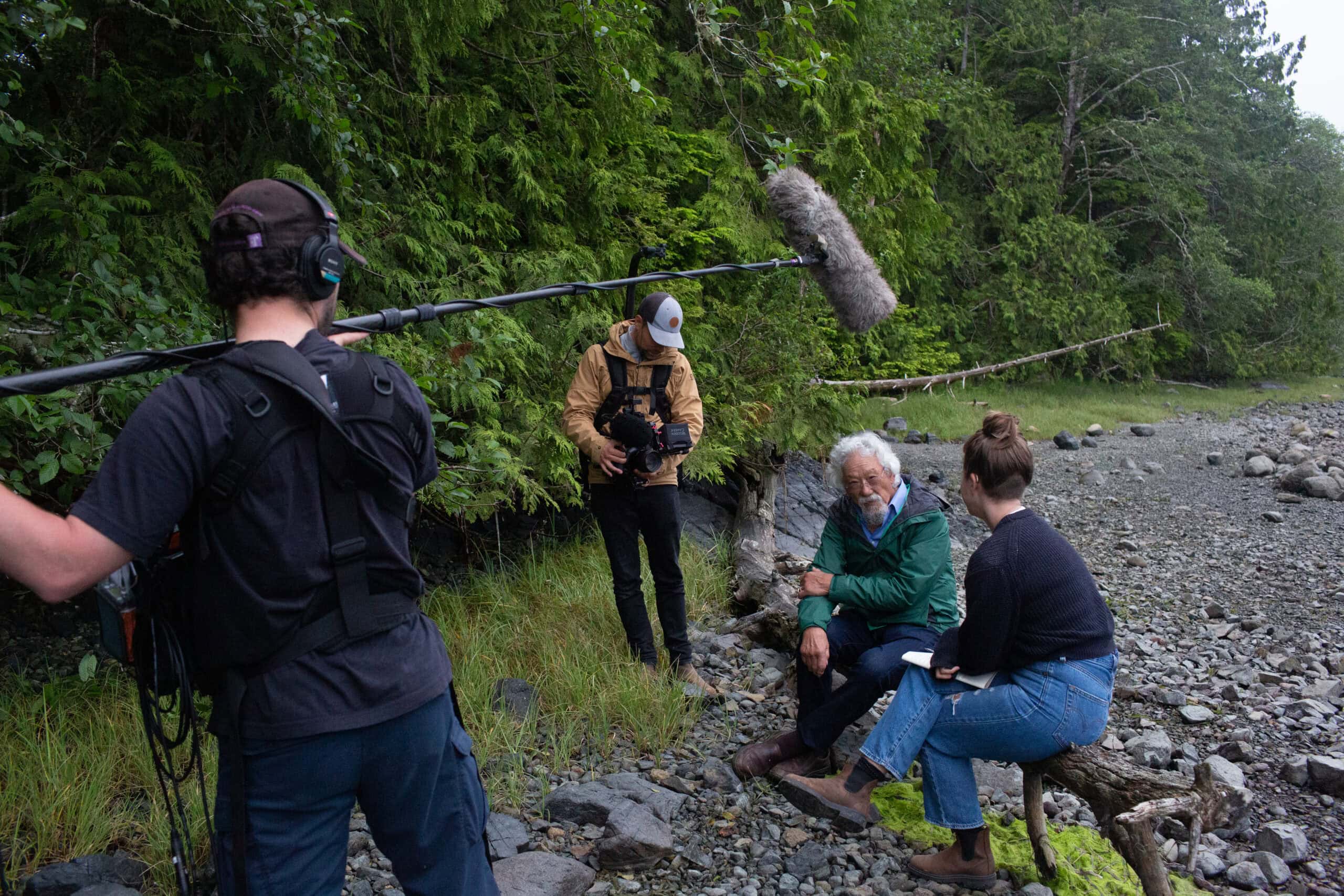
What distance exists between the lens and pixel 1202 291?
2336 centimetres

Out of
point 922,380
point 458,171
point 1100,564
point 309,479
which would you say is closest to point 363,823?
point 309,479

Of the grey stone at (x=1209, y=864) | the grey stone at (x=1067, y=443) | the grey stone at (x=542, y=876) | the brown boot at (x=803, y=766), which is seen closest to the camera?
the grey stone at (x=542, y=876)

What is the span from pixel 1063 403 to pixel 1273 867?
710 inches

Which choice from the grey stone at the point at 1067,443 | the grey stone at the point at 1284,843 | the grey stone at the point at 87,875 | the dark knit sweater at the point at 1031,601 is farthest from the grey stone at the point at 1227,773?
the grey stone at the point at 1067,443

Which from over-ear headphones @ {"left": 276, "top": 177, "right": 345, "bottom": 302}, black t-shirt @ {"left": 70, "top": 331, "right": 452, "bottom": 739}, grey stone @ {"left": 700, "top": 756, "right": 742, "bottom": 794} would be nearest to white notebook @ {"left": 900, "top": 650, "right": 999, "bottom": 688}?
grey stone @ {"left": 700, "top": 756, "right": 742, "bottom": 794}

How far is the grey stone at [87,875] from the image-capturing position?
124 inches

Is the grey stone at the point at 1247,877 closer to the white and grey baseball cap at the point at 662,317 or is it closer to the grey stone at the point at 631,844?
the grey stone at the point at 631,844

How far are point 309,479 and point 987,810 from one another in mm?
3647

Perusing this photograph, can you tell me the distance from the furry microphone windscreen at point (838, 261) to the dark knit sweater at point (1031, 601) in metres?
1.33

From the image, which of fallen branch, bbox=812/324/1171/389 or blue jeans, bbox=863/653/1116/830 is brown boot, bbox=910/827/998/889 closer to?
blue jeans, bbox=863/653/1116/830

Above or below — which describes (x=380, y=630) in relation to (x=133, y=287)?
below

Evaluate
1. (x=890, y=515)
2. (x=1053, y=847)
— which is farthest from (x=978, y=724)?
(x=890, y=515)

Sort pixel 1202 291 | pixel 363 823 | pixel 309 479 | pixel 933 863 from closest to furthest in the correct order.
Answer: pixel 309 479, pixel 933 863, pixel 363 823, pixel 1202 291

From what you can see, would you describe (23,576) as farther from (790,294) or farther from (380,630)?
(790,294)
